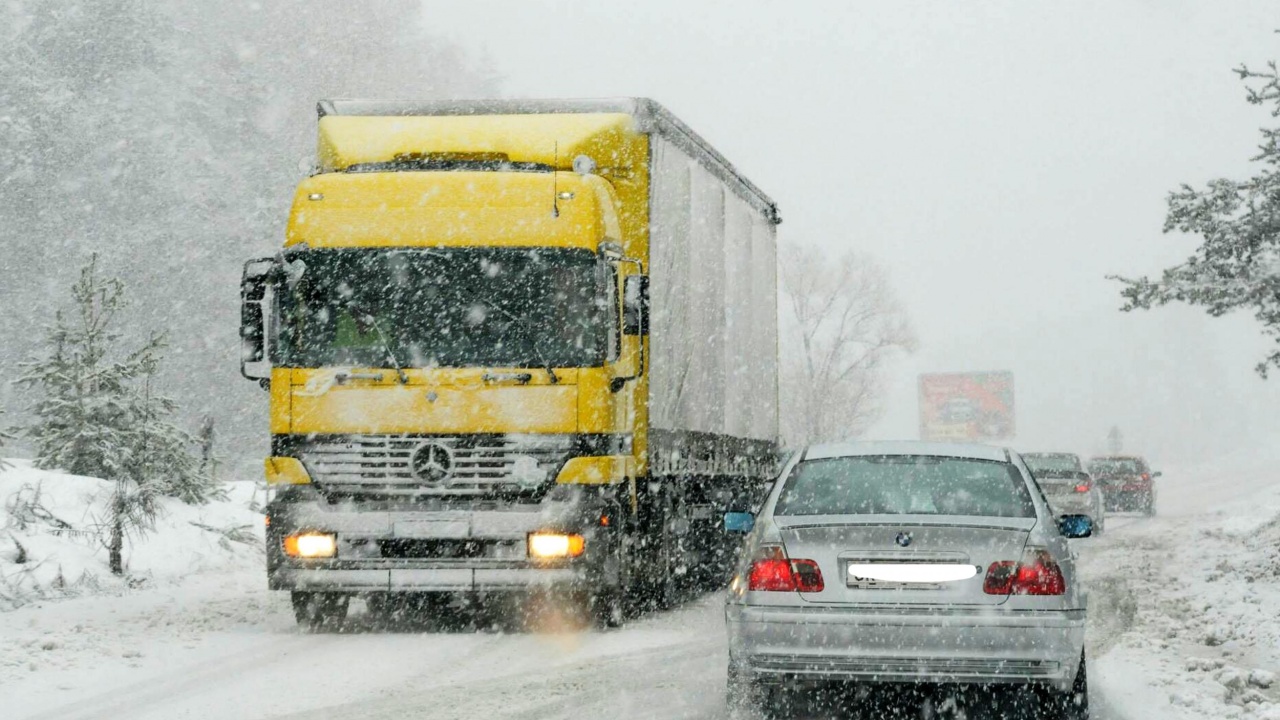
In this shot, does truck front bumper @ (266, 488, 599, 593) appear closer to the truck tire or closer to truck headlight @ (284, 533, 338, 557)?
truck headlight @ (284, 533, 338, 557)

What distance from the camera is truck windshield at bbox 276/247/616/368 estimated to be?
1170 cm

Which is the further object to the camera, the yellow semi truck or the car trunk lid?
the yellow semi truck

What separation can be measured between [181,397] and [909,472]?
1216 inches

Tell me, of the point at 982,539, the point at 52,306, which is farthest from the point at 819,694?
the point at 52,306

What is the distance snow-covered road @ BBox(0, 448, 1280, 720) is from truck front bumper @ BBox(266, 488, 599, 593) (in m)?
0.43

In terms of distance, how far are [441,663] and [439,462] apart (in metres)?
1.65

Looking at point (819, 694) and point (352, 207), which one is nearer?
point (819, 694)

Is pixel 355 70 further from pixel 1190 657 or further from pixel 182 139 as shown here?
pixel 1190 657

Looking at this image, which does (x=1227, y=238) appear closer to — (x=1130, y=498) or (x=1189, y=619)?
(x=1189, y=619)

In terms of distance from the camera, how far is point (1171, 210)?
18.3 m

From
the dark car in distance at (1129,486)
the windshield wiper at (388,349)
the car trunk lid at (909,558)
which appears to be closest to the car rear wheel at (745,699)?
the car trunk lid at (909,558)

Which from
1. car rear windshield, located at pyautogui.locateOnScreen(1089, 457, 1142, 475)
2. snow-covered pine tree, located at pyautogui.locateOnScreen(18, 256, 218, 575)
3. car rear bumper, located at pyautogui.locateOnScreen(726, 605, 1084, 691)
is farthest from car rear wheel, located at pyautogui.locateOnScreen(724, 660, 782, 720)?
car rear windshield, located at pyautogui.locateOnScreen(1089, 457, 1142, 475)

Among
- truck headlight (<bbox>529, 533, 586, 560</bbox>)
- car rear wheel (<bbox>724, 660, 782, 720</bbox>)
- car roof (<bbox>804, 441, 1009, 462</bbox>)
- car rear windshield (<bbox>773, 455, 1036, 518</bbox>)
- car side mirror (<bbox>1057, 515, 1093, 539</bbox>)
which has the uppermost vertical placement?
car roof (<bbox>804, 441, 1009, 462</bbox>)

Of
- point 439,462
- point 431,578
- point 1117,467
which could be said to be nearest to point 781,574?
point 439,462
